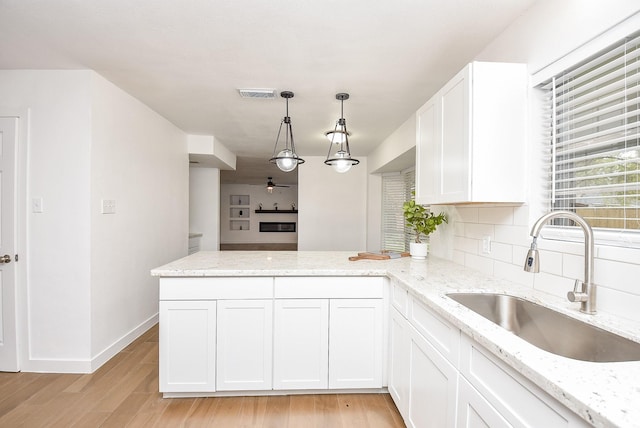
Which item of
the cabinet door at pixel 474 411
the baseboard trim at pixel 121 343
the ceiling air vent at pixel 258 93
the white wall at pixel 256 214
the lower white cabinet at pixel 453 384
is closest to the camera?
the lower white cabinet at pixel 453 384

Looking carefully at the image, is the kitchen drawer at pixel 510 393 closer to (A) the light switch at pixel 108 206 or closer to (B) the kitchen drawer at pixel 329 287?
(B) the kitchen drawer at pixel 329 287

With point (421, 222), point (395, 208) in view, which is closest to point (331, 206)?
point (395, 208)

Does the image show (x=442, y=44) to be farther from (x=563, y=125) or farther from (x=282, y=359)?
(x=282, y=359)

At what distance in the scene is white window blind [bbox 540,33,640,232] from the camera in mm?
1229

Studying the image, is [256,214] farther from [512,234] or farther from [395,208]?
[512,234]

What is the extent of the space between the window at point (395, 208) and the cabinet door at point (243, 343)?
3.18 meters

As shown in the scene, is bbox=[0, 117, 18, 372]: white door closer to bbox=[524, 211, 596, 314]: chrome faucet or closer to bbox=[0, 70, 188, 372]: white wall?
bbox=[0, 70, 188, 372]: white wall

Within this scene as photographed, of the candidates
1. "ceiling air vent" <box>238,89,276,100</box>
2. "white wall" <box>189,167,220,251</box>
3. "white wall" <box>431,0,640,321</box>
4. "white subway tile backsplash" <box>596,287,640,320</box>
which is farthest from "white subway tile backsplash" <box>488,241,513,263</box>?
"white wall" <box>189,167,220,251</box>

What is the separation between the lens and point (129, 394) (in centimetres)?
226

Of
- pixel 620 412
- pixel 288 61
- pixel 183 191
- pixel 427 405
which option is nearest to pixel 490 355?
pixel 620 412

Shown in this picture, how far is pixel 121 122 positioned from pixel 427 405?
10.5 ft

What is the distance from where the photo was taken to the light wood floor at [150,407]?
1.95 metres

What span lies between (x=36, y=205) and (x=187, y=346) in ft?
5.45

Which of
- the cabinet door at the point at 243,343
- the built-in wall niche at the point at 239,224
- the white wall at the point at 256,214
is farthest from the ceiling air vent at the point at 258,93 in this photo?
the built-in wall niche at the point at 239,224
